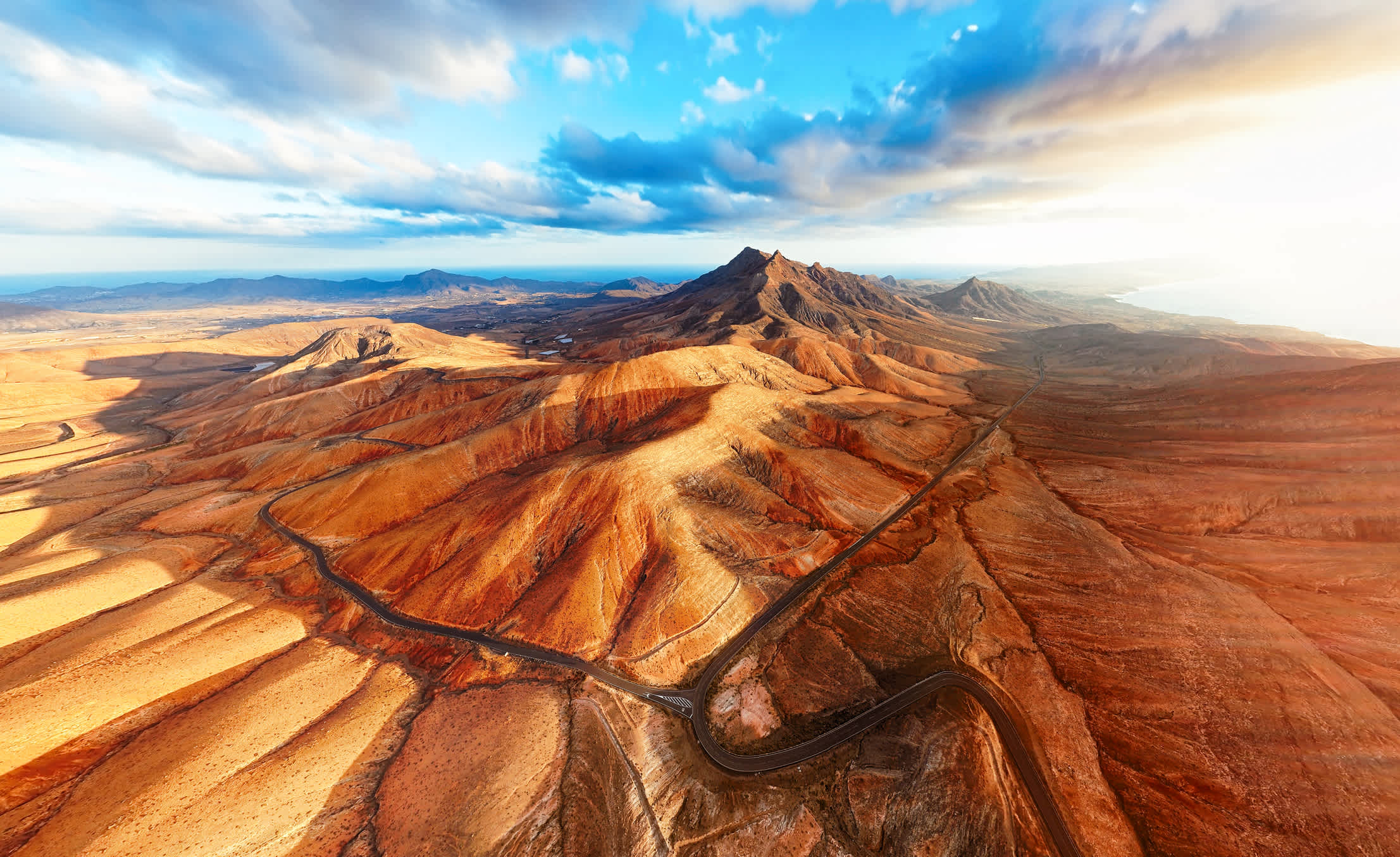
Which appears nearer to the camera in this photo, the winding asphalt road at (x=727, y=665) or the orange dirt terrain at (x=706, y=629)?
the orange dirt terrain at (x=706, y=629)

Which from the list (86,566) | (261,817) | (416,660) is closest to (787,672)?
(416,660)

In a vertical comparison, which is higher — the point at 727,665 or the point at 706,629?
the point at 706,629

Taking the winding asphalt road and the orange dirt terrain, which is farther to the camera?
the winding asphalt road

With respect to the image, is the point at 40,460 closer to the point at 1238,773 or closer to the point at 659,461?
the point at 659,461
